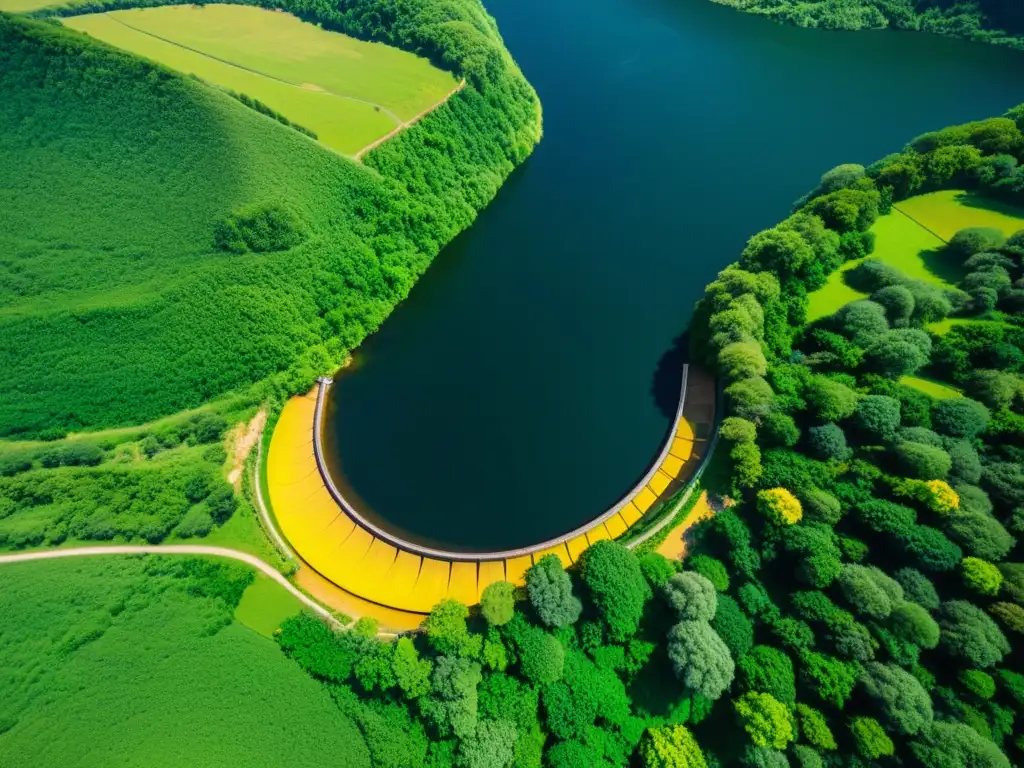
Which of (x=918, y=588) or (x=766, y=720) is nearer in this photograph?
(x=766, y=720)

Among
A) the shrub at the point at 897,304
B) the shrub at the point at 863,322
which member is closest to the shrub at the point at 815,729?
the shrub at the point at 863,322

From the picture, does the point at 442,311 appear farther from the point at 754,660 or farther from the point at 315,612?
the point at 754,660

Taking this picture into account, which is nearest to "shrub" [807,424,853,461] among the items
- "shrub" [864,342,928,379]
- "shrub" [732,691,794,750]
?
"shrub" [864,342,928,379]

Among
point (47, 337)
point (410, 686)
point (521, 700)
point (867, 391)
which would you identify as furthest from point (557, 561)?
point (47, 337)

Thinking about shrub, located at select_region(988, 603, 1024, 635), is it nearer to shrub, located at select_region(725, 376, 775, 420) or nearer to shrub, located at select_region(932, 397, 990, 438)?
shrub, located at select_region(932, 397, 990, 438)

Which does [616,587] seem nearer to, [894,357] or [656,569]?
[656,569]

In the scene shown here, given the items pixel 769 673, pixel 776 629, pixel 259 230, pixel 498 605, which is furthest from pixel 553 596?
pixel 259 230

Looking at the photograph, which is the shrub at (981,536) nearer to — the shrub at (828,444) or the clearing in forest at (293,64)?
the shrub at (828,444)

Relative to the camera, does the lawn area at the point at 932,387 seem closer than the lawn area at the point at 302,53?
Yes
